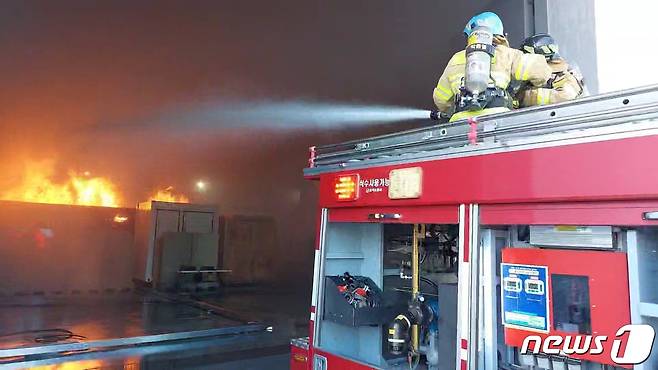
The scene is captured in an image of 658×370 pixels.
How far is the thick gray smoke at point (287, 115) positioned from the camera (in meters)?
10.8

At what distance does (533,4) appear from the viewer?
26.5 feet

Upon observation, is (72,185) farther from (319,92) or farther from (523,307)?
(523,307)

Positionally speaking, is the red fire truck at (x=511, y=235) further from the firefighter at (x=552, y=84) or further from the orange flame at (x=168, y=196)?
the orange flame at (x=168, y=196)

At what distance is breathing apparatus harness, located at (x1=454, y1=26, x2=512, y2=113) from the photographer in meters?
2.48

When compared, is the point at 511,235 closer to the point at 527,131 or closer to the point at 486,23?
the point at 527,131

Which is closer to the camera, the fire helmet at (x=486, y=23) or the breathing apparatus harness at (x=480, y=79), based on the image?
the breathing apparatus harness at (x=480, y=79)

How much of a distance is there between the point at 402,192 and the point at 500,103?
0.76 metres

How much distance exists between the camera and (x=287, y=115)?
455 inches

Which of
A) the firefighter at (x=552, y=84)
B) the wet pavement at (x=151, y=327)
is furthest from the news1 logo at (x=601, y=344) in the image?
the wet pavement at (x=151, y=327)

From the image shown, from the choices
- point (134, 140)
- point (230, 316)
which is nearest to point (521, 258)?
point (230, 316)

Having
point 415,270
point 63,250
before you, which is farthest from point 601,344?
point 63,250

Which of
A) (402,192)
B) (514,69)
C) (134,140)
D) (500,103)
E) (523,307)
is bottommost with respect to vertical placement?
(523,307)

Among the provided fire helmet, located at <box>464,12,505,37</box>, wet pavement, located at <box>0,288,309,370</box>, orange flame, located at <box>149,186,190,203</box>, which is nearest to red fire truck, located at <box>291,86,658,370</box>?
fire helmet, located at <box>464,12,505,37</box>

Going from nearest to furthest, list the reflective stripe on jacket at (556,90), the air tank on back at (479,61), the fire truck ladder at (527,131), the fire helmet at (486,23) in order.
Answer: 1. the fire truck ladder at (527,131)
2. the air tank on back at (479,61)
3. the fire helmet at (486,23)
4. the reflective stripe on jacket at (556,90)
